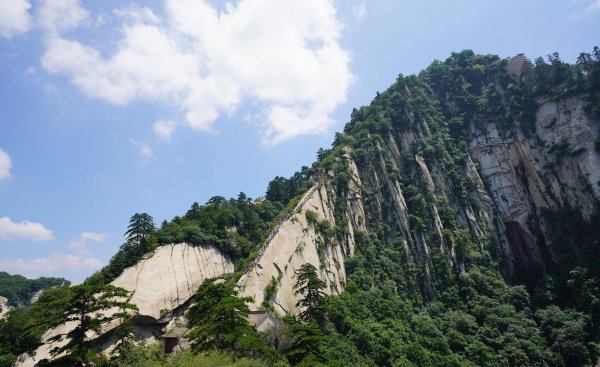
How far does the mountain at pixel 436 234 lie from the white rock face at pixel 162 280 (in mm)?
174

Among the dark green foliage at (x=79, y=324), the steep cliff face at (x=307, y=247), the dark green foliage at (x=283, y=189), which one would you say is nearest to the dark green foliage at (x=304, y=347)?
the dark green foliage at (x=79, y=324)

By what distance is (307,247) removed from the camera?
175ft

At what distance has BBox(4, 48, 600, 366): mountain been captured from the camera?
1774 inches

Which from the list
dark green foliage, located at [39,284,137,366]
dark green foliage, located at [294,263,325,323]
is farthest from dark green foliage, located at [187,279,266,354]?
dark green foliage, located at [294,263,325,323]

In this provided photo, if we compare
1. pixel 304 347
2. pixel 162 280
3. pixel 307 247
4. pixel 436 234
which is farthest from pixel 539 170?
pixel 162 280

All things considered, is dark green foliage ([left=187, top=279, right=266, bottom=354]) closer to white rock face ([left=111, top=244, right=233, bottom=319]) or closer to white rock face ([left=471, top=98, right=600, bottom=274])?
white rock face ([left=111, top=244, right=233, bottom=319])

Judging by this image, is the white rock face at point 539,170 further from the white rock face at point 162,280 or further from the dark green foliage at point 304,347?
the dark green foliage at point 304,347

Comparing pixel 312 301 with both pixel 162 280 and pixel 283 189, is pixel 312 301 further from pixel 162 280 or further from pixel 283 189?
pixel 283 189

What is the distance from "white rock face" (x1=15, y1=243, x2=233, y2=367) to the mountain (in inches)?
6.9

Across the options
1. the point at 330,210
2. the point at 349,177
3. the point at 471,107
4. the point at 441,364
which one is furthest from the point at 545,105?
the point at 441,364

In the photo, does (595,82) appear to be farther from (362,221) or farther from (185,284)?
(185,284)

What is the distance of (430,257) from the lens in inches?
2515

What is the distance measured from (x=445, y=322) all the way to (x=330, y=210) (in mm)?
23568

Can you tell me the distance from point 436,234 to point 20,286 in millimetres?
139614
